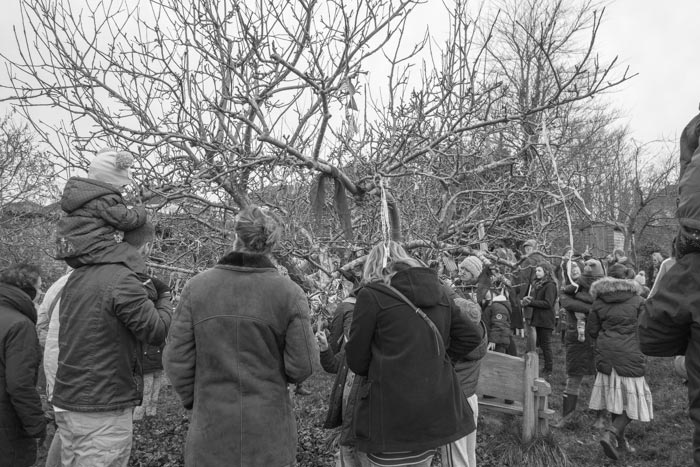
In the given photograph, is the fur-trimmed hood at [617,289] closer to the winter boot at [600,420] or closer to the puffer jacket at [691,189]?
the winter boot at [600,420]

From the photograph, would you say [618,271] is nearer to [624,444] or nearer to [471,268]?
[624,444]

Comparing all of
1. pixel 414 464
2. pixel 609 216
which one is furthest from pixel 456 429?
pixel 609 216

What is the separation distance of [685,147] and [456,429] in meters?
1.61

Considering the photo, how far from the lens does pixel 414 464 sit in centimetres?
258

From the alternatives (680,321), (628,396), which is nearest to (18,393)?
(680,321)

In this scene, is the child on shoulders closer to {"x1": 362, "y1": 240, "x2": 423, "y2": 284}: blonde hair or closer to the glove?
the glove

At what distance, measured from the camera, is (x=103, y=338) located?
257 cm

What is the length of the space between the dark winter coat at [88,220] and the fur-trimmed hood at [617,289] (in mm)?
4386

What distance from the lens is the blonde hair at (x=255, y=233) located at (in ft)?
7.79

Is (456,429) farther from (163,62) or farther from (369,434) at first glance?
(163,62)

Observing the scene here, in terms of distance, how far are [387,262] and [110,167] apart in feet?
5.32

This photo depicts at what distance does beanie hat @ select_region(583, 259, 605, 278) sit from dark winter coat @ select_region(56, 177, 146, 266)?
496 cm

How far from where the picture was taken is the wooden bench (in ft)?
14.6

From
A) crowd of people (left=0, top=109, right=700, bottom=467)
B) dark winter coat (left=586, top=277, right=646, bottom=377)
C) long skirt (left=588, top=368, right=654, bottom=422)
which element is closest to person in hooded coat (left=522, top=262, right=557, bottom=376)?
dark winter coat (left=586, top=277, right=646, bottom=377)
